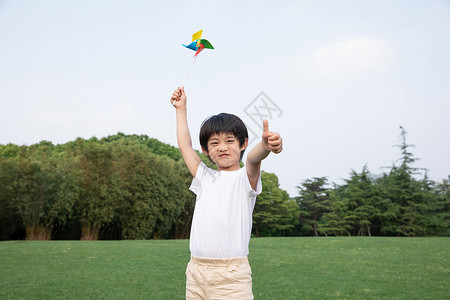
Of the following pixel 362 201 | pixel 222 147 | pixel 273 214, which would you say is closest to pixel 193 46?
pixel 222 147

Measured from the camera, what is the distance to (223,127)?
1.82 m

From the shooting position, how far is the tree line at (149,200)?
1633 cm

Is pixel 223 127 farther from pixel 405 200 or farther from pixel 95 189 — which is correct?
pixel 405 200

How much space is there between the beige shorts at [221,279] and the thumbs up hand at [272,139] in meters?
0.61

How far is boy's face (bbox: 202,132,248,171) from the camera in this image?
1.82 meters

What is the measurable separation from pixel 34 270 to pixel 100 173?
1165 cm

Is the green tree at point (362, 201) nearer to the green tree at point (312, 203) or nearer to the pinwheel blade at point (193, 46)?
the green tree at point (312, 203)

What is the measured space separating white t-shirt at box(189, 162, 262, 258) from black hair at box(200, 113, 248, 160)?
0.64ft

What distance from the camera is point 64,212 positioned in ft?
55.7

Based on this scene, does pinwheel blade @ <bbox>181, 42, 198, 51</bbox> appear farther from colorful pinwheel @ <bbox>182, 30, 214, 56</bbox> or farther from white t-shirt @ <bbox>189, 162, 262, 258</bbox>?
white t-shirt @ <bbox>189, 162, 262, 258</bbox>

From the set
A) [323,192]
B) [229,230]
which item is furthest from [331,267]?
[323,192]

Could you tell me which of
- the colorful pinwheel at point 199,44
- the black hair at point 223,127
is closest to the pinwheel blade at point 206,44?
the colorful pinwheel at point 199,44

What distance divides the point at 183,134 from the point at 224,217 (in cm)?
56

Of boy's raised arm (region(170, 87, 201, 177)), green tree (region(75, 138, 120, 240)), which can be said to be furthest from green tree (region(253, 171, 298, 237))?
boy's raised arm (region(170, 87, 201, 177))
